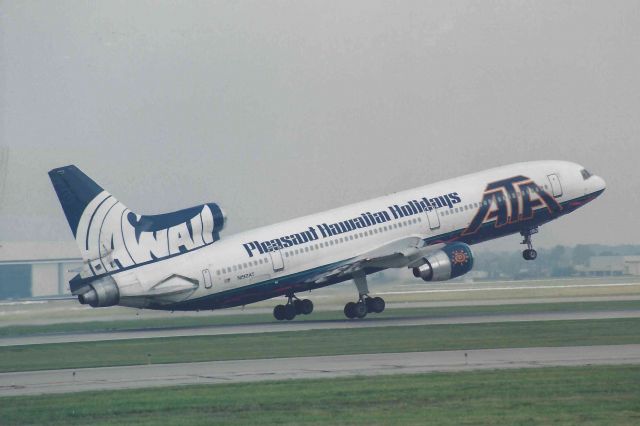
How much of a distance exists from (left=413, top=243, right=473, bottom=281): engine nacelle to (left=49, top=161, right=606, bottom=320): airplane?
64 mm

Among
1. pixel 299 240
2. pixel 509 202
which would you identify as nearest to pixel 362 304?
pixel 299 240

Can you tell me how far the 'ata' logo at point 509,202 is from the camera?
2773 inches

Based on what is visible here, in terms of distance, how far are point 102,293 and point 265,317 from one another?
634 inches

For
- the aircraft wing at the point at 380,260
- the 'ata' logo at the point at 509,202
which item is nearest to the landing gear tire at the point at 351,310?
the aircraft wing at the point at 380,260

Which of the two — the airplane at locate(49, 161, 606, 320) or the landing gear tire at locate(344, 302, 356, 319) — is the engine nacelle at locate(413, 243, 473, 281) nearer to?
the airplane at locate(49, 161, 606, 320)

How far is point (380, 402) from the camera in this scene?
32375 millimetres

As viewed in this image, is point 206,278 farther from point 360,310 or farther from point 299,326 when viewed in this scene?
point 360,310

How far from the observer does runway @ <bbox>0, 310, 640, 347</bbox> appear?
198ft

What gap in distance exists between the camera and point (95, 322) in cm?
7325

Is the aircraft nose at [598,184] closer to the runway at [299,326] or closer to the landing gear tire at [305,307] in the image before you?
the runway at [299,326]

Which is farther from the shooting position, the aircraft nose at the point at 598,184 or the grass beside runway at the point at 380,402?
the aircraft nose at the point at 598,184

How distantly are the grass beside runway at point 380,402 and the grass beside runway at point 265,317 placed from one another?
30.7m

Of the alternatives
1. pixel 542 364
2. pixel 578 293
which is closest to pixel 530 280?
pixel 578 293

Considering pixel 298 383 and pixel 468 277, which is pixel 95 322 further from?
pixel 468 277
